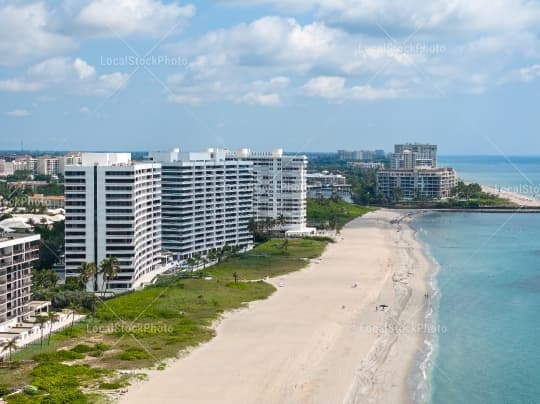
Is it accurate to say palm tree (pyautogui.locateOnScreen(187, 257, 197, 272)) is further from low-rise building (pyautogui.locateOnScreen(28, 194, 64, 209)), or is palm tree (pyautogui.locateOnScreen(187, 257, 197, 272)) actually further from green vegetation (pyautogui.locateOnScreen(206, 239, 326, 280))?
low-rise building (pyautogui.locateOnScreen(28, 194, 64, 209))

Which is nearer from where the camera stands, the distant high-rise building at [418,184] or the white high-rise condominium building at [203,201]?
the white high-rise condominium building at [203,201]

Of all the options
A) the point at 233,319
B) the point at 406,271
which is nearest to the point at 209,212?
the point at 406,271

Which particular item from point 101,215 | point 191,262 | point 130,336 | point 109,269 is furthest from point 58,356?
point 191,262

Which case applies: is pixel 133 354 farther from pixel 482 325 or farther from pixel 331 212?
pixel 331 212

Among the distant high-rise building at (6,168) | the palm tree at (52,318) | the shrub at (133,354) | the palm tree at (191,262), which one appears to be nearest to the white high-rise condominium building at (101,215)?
the palm tree at (191,262)

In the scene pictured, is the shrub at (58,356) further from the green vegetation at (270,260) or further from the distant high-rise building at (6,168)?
the distant high-rise building at (6,168)

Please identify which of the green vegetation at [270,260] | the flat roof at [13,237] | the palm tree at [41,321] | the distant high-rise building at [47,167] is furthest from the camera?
the distant high-rise building at [47,167]

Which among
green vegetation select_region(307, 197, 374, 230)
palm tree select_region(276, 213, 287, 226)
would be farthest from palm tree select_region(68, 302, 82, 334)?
green vegetation select_region(307, 197, 374, 230)
